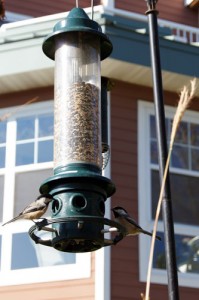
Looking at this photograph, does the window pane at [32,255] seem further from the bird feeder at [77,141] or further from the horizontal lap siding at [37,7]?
the horizontal lap siding at [37,7]

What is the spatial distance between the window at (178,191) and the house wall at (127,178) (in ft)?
0.25

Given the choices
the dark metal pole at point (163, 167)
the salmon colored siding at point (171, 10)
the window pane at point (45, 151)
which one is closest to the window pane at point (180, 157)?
the window pane at point (45, 151)

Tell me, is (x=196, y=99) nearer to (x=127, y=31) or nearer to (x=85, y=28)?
(x=127, y=31)

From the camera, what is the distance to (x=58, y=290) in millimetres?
7500

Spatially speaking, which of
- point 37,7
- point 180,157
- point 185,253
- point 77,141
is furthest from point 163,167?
point 37,7

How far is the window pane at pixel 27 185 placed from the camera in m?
8.19

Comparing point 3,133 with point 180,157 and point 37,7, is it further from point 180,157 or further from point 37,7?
point 37,7

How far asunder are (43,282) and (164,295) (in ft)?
4.11

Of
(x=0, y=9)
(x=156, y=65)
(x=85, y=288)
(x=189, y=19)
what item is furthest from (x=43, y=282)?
(x=189, y=19)

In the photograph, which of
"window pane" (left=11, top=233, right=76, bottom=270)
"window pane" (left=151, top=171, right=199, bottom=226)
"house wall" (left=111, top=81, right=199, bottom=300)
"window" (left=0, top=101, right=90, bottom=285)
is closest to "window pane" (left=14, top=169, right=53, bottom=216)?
"window" (left=0, top=101, right=90, bottom=285)

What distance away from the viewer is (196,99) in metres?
8.97

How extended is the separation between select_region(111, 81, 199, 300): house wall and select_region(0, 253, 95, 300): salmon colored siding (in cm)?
24

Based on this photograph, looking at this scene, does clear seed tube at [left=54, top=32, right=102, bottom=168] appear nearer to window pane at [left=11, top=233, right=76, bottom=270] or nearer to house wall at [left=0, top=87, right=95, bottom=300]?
house wall at [left=0, top=87, right=95, bottom=300]

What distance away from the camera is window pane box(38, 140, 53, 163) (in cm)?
830
